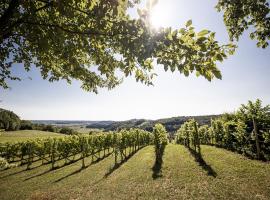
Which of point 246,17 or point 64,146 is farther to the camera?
point 64,146

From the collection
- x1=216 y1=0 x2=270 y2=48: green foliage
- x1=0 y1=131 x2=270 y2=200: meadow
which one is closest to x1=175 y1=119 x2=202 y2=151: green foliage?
x1=0 y1=131 x2=270 y2=200: meadow

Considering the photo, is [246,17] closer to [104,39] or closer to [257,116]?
[104,39]

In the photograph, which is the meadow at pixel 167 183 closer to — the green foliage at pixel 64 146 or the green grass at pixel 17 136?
the green foliage at pixel 64 146

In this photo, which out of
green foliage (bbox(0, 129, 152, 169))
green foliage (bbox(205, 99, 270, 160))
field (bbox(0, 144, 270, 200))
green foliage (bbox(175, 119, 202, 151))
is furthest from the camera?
green foliage (bbox(0, 129, 152, 169))

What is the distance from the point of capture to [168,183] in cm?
1769

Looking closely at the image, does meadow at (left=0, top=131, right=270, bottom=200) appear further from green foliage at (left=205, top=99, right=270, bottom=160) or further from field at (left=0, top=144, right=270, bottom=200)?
green foliage at (left=205, top=99, right=270, bottom=160)

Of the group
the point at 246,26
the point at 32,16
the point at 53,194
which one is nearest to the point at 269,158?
the point at 246,26

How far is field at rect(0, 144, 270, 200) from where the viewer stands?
14438 millimetres

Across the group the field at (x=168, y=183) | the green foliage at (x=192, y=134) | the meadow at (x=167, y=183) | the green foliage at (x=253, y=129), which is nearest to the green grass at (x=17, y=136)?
the field at (x=168, y=183)

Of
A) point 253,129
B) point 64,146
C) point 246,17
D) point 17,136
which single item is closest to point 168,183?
point 253,129

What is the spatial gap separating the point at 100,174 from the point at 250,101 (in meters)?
19.2

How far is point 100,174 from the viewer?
2517 cm

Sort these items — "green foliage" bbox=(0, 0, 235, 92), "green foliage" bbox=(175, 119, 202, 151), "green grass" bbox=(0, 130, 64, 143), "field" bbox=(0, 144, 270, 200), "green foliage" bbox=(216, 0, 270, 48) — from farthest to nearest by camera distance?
1. "green grass" bbox=(0, 130, 64, 143)
2. "green foliage" bbox=(175, 119, 202, 151)
3. "field" bbox=(0, 144, 270, 200)
4. "green foliage" bbox=(216, 0, 270, 48)
5. "green foliage" bbox=(0, 0, 235, 92)

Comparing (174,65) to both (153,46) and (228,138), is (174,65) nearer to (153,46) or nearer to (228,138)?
(153,46)
